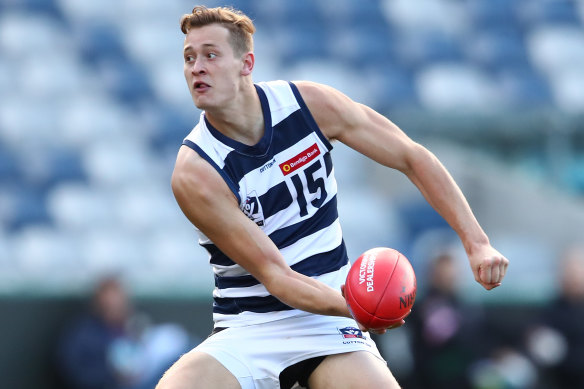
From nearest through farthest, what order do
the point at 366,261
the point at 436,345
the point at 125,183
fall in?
the point at 366,261, the point at 436,345, the point at 125,183

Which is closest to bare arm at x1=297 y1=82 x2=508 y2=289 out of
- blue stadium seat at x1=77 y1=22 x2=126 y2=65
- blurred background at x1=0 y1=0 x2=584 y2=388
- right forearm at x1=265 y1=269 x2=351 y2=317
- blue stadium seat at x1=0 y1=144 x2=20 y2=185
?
right forearm at x1=265 y1=269 x2=351 y2=317

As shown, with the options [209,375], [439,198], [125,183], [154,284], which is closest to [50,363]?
[154,284]

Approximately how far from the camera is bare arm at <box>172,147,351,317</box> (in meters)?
4.37

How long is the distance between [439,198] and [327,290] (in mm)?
750

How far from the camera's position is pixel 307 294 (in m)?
4.36

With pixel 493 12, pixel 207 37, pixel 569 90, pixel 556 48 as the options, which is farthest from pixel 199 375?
pixel 493 12

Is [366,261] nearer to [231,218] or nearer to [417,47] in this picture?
[231,218]

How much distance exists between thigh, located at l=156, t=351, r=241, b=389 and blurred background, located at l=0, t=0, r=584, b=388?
3.67m

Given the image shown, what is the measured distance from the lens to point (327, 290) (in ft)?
14.3

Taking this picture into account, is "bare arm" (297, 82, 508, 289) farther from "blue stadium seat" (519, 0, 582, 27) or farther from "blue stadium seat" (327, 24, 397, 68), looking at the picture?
"blue stadium seat" (519, 0, 582, 27)

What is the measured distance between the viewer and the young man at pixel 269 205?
14.8 feet

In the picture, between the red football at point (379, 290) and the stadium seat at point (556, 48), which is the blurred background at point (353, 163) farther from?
the red football at point (379, 290)

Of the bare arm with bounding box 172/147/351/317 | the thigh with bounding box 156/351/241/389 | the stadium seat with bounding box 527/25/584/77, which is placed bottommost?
the thigh with bounding box 156/351/241/389

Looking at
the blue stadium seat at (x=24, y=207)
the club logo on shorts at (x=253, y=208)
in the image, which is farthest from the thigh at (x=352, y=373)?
the blue stadium seat at (x=24, y=207)
